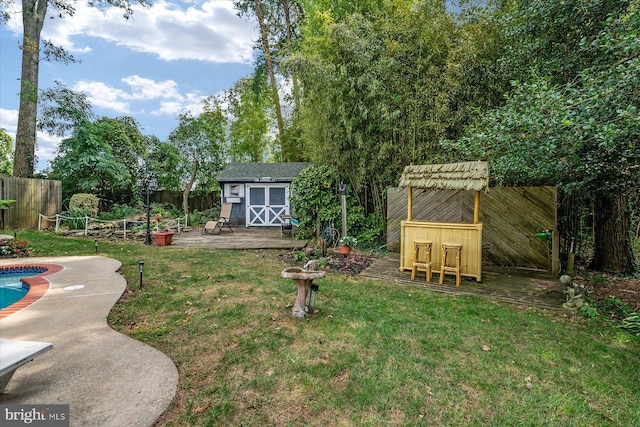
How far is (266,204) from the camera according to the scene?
Result: 11.6 metres

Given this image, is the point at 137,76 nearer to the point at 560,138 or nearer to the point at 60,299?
the point at 60,299

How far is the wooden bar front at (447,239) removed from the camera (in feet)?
14.7

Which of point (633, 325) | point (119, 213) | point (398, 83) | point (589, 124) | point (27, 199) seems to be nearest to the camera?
point (589, 124)

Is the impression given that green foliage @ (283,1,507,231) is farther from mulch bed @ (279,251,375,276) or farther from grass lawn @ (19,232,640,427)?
grass lawn @ (19,232,640,427)

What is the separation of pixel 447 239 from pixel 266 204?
805 centimetres

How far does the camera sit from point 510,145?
357 cm

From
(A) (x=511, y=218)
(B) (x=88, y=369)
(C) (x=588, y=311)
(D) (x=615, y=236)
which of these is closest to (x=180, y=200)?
(B) (x=88, y=369)

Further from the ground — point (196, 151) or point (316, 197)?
point (196, 151)

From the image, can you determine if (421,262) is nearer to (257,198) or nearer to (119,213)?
(257,198)

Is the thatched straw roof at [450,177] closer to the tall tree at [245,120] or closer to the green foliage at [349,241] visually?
the green foliage at [349,241]

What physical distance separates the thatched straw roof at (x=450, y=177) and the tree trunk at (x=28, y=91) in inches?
454

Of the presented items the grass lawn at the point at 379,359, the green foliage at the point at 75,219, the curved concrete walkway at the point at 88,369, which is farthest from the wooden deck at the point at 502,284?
the green foliage at the point at 75,219

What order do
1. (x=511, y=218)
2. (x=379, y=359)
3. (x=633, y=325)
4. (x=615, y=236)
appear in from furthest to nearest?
(x=511, y=218)
(x=615, y=236)
(x=633, y=325)
(x=379, y=359)

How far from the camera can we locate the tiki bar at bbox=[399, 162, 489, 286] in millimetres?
4352
